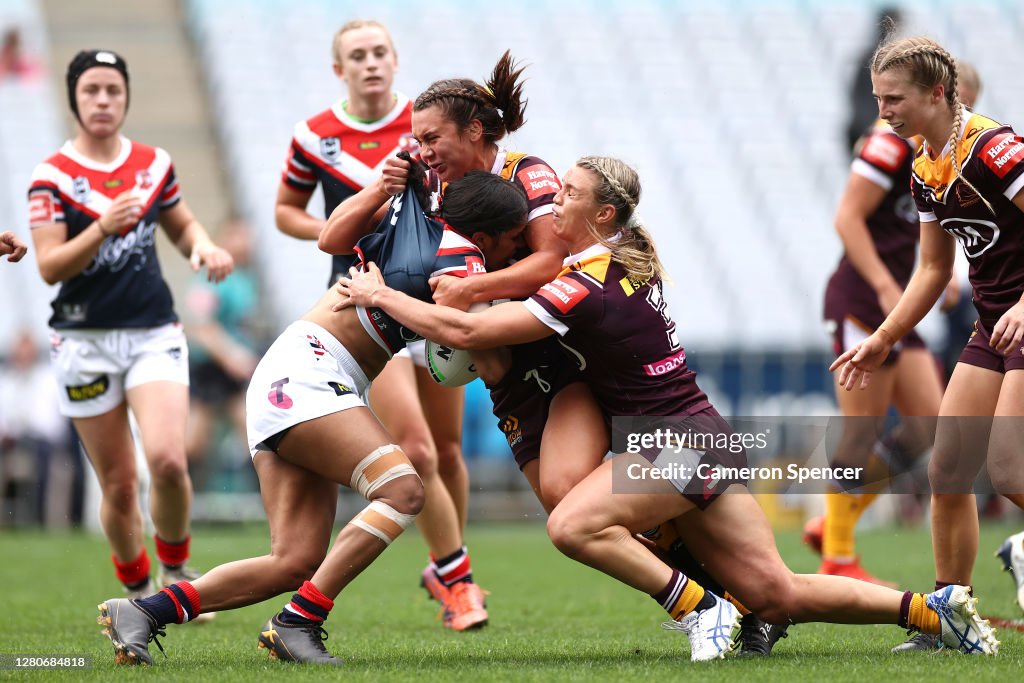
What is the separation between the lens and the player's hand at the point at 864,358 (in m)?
4.58

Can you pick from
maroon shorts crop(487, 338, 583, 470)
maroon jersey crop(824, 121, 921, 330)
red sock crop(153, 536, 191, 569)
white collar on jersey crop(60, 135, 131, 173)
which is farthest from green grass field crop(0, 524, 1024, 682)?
white collar on jersey crop(60, 135, 131, 173)

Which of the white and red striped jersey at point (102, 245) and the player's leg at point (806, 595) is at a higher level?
the white and red striped jersey at point (102, 245)

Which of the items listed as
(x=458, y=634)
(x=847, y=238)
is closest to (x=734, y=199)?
(x=847, y=238)

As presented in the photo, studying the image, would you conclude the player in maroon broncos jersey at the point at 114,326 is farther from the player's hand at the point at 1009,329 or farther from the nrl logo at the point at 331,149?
the player's hand at the point at 1009,329

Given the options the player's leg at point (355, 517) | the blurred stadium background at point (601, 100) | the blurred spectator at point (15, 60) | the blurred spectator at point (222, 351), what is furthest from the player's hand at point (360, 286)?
the blurred spectator at point (15, 60)

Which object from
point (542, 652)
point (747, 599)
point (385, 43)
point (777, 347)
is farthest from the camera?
point (777, 347)

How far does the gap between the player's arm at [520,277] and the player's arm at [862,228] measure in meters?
2.19

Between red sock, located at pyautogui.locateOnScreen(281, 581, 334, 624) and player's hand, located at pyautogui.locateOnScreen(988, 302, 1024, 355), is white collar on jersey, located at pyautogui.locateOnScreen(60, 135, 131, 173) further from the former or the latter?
player's hand, located at pyautogui.locateOnScreen(988, 302, 1024, 355)

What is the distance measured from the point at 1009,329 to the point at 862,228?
2.09 m

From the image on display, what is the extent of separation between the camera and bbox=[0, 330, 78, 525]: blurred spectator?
39.8 feet

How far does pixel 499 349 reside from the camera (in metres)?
4.35

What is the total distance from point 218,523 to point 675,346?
27.0 feet

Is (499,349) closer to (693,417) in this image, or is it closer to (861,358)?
(693,417)

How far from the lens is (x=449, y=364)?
4418 mm
